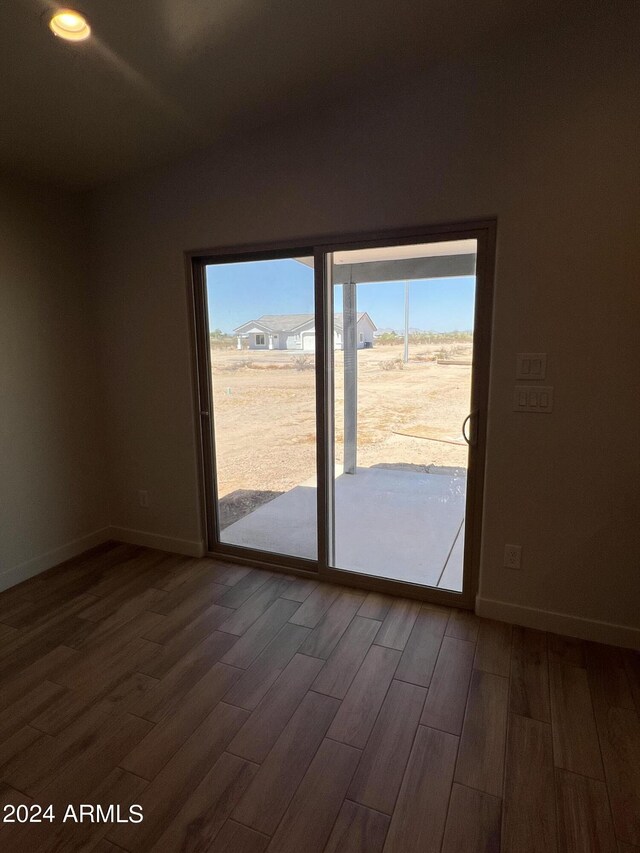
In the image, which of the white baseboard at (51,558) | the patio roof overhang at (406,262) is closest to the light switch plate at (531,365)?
the patio roof overhang at (406,262)

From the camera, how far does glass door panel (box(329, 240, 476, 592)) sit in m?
2.40

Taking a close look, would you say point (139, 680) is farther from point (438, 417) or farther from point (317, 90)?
point (317, 90)

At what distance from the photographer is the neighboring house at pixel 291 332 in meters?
2.58

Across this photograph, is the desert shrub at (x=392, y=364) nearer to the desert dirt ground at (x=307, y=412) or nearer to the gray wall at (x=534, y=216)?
the desert dirt ground at (x=307, y=412)

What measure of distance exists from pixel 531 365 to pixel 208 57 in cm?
201

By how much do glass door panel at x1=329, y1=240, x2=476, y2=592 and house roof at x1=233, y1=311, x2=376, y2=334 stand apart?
15 centimetres

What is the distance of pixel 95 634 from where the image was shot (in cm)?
237

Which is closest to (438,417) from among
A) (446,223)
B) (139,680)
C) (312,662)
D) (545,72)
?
(446,223)

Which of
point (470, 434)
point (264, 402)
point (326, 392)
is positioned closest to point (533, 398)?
point (470, 434)

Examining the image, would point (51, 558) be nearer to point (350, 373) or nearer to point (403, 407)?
point (350, 373)

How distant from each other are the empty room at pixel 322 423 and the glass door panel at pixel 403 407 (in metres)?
0.02

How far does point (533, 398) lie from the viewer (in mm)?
2205

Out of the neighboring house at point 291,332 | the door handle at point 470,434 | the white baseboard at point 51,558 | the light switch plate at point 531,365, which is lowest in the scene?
the white baseboard at point 51,558

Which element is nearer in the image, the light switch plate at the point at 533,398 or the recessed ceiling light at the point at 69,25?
the recessed ceiling light at the point at 69,25
